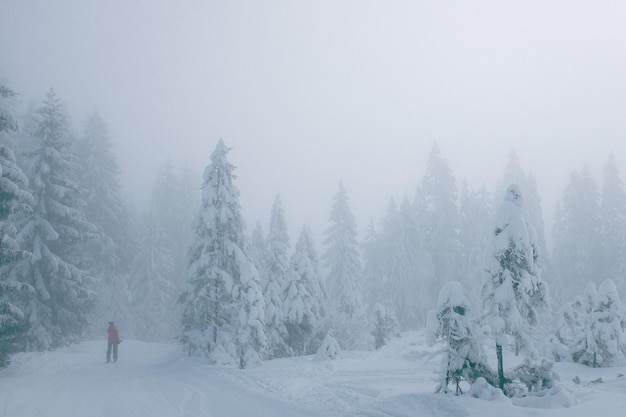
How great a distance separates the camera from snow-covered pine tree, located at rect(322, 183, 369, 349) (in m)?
38.2

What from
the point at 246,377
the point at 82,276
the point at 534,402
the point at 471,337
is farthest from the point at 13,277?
the point at 534,402

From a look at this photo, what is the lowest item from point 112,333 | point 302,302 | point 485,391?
point 485,391

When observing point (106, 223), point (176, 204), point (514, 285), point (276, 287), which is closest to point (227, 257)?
point (276, 287)

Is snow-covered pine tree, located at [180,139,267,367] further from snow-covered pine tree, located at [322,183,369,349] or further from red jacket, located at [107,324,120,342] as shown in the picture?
snow-covered pine tree, located at [322,183,369,349]

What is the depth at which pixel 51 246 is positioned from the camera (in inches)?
1003

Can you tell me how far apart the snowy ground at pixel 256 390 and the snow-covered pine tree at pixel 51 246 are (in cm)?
225

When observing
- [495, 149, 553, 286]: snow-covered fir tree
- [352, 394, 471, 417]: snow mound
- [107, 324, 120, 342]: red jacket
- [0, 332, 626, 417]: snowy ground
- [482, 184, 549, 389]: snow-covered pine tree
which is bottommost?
[0, 332, 626, 417]: snowy ground

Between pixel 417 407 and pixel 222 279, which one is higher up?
pixel 222 279

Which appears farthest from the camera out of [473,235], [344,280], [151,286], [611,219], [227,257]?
[473,235]

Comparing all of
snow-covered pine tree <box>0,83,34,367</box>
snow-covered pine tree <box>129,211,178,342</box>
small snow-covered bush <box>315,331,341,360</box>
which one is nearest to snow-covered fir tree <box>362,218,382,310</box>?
snow-covered pine tree <box>129,211,178,342</box>

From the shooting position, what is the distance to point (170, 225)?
55312 millimetres

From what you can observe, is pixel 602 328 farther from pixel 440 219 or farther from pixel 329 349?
pixel 440 219

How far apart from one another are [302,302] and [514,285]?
21131 millimetres

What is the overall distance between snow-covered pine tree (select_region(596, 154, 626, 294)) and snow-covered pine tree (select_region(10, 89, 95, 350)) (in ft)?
150
